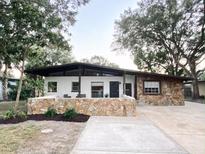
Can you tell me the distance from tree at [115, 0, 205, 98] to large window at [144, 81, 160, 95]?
9282mm

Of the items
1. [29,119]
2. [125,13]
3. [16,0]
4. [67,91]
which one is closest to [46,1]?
[16,0]

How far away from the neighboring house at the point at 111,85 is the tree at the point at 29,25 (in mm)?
6191

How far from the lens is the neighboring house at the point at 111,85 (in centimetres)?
2058

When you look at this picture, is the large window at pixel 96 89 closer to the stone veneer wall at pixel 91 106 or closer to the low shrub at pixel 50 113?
the stone veneer wall at pixel 91 106

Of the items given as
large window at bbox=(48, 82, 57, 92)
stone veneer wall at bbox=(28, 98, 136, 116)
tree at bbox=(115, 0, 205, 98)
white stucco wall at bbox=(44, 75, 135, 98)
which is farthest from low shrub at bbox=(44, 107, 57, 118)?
tree at bbox=(115, 0, 205, 98)

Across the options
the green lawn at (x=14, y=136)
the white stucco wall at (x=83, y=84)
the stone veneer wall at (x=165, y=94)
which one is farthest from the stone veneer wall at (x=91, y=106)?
the white stucco wall at (x=83, y=84)

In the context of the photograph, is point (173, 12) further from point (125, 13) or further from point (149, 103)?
point (149, 103)

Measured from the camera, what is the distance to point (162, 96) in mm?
20531

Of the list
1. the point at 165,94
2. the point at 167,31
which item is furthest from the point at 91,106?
the point at 167,31

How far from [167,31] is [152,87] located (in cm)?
1110

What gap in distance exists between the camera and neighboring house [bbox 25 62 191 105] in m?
20.6

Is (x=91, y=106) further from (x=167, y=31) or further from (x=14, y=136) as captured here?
(x=167, y=31)

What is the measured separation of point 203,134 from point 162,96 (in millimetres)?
12135

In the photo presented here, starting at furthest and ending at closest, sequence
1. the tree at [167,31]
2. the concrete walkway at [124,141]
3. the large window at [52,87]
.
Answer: the tree at [167,31] → the large window at [52,87] → the concrete walkway at [124,141]
